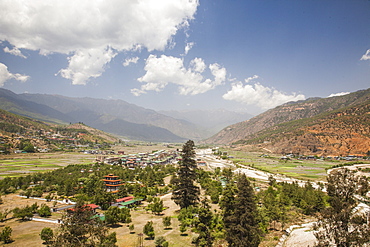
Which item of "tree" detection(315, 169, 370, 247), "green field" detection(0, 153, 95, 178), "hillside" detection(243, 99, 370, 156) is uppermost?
"hillside" detection(243, 99, 370, 156)

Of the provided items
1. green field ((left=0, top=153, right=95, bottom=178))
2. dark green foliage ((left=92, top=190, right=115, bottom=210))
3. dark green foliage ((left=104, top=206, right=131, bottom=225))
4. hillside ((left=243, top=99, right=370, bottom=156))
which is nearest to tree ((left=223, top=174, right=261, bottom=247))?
dark green foliage ((left=104, top=206, right=131, bottom=225))

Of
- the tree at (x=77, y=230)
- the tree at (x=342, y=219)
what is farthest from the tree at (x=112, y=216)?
the tree at (x=342, y=219)

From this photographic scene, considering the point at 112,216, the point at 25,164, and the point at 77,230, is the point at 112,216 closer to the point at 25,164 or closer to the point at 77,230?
the point at 77,230

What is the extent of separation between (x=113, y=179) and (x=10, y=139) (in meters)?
103

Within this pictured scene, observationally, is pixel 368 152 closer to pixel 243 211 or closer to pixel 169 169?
pixel 169 169

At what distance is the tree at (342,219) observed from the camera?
436 inches

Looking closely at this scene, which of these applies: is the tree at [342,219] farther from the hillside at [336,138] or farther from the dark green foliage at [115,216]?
the hillside at [336,138]

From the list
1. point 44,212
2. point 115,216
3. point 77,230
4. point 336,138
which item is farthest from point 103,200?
point 336,138

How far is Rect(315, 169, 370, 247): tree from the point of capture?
1106 centimetres

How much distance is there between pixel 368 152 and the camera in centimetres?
9462

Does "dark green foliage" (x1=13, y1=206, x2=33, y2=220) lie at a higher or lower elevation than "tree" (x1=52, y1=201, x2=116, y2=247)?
lower

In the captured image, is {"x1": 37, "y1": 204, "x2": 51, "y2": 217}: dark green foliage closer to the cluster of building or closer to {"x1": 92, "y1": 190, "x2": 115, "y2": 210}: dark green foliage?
{"x1": 92, "y1": 190, "x2": 115, "y2": 210}: dark green foliage

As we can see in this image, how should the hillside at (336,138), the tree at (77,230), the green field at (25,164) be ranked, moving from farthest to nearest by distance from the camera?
the hillside at (336,138) < the green field at (25,164) < the tree at (77,230)

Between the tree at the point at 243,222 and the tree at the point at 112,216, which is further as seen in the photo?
the tree at the point at 112,216
